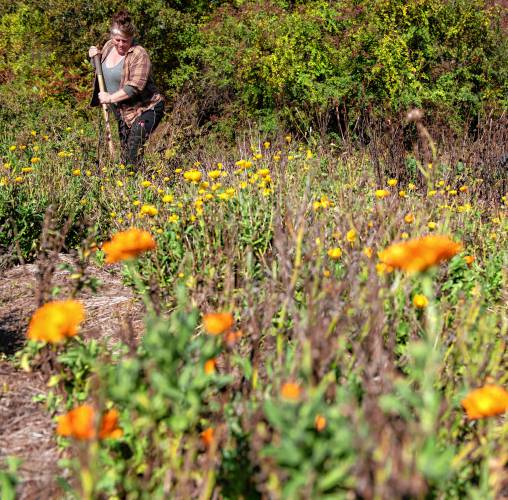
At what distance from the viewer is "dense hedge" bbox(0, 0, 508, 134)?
7.04 meters

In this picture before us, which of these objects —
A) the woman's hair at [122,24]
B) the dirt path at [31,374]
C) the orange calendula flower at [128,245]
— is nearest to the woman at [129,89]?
the woman's hair at [122,24]

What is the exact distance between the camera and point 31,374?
255 centimetres

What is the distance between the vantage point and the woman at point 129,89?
5555mm

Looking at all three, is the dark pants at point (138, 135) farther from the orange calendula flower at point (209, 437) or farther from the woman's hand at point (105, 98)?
the orange calendula flower at point (209, 437)

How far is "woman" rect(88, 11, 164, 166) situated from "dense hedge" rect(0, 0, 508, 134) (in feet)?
6.35

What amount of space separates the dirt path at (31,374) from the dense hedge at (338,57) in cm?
402

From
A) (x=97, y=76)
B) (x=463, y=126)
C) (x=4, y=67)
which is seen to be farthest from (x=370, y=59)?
(x=4, y=67)

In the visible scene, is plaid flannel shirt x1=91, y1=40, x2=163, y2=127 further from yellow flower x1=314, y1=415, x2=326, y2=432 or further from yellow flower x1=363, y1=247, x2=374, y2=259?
yellow flower x1=314, y1=415, x2=326, y2=432

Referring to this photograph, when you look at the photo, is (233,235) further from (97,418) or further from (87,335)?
(97,418)

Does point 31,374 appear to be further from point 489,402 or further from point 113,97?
point 113,97

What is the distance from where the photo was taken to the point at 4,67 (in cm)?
1132

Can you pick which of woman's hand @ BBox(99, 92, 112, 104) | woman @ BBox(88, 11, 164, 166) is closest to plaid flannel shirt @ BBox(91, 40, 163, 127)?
woman @ BBox(88, 11, 164, 166)

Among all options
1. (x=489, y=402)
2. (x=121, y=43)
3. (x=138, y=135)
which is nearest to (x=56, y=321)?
(x=489, y=402)

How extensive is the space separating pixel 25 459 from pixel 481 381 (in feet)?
4.90
